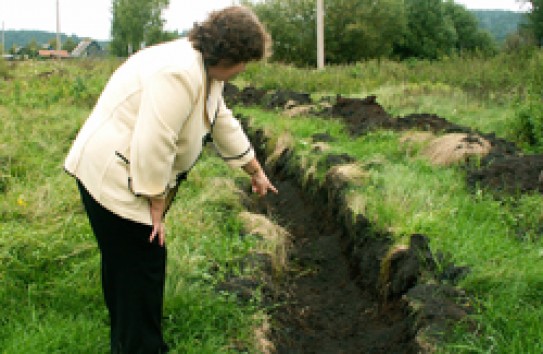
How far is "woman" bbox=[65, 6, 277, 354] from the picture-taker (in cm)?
242

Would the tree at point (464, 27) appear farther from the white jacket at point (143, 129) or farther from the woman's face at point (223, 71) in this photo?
the white jacket at point (143, 129)

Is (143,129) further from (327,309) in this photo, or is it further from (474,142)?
(474,142)

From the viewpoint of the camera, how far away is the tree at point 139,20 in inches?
1804

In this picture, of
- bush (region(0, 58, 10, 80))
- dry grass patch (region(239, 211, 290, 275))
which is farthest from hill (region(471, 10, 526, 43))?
dry grass patch (region(239, 211, 290, 275))

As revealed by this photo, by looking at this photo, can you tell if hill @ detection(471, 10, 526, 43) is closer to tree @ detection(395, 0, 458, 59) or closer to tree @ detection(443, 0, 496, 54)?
tree @ detection(443, 0, 496, 54)

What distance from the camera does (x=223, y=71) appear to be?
2.62m

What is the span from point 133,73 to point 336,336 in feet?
8.44

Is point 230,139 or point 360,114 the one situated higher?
point 230,139

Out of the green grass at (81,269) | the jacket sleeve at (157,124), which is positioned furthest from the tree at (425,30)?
the jacket sleeve at (157,124)

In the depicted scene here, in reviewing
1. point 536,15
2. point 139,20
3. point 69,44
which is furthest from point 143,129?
point 69,44

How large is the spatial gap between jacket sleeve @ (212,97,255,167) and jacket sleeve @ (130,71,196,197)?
528 millimetres

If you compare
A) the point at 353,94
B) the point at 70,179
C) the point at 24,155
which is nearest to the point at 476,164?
the point at 70,179

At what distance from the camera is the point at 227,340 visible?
346 centimetres

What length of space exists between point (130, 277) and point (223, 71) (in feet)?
3.57
